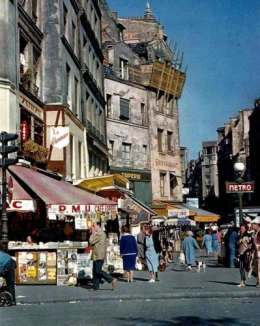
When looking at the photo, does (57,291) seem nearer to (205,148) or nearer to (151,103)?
(151,103)

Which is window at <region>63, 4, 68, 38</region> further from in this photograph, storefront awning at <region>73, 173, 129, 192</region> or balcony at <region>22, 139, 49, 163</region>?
balcony at <region>22, 139, 49, 163</region>

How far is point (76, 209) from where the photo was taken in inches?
825

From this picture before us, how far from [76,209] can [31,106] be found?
20.9 ft

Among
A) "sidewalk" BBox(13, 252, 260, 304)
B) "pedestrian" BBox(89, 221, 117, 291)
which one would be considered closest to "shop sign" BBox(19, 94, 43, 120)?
"sidewalk" BBox(13, 252, 260, 304)

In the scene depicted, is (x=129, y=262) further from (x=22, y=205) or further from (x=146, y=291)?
(x=22, y=205)

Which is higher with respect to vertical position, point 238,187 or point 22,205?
point 238,187

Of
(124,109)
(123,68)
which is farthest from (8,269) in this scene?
(123,68)

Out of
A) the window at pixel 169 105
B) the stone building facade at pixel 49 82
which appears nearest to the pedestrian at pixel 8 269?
the stone building facade at pixel 49 82

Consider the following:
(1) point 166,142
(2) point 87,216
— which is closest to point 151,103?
(1) point 166,142

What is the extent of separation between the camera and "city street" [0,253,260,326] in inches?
480

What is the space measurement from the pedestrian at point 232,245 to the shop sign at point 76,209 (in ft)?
22.6

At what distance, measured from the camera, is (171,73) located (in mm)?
55625

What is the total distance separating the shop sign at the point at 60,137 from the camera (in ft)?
86.2

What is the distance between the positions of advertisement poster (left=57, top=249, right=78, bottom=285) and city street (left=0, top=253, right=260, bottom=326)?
0.46 meters
